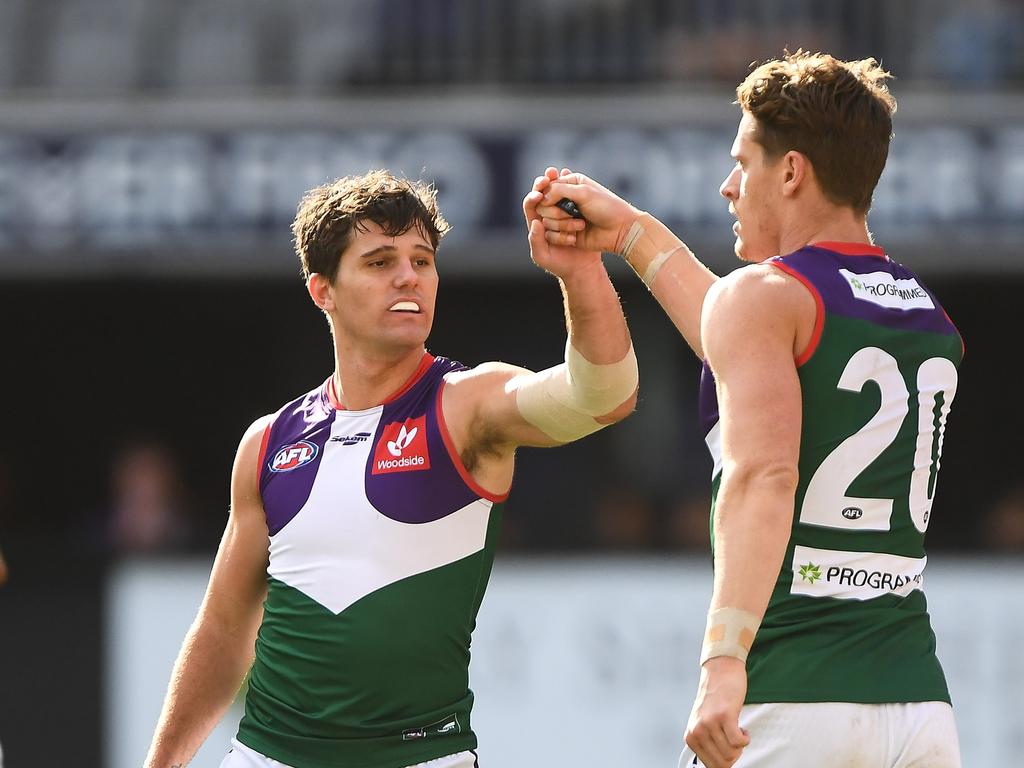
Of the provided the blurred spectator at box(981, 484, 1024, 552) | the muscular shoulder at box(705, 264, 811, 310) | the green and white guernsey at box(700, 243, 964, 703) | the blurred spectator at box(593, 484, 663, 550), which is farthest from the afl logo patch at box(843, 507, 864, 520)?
the blurred spectator at box(593, 484, 663, 550)

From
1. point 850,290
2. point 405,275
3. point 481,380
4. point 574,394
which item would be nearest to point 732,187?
point 850,290

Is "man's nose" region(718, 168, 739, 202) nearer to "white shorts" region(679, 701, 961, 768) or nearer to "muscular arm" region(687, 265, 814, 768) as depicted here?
"muscular arm" region(687, 265, 814, 768)

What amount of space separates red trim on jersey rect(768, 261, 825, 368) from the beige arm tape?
0.63m

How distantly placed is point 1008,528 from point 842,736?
785cm

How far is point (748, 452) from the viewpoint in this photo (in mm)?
3090

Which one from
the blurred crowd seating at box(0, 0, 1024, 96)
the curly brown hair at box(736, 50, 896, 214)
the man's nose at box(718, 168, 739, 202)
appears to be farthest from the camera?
the blurred crowd seating at box(0, 0, 1024, 96)

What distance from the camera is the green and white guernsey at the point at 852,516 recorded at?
126 inches

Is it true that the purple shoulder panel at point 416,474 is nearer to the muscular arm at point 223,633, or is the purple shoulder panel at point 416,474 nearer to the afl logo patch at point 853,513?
the muscular arm at point 223,633

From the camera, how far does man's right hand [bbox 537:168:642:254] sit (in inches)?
147

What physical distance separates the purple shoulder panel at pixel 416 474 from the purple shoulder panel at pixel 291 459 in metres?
0.17

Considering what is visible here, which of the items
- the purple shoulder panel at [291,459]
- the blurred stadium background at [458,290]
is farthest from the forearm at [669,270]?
the blurred stadium background at [458,290]

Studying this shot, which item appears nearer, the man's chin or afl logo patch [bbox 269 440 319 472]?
the man's chin

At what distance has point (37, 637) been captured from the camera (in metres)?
9.31

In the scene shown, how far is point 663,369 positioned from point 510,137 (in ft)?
8.58
